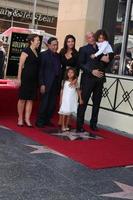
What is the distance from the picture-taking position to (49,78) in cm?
881

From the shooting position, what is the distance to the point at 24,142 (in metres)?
7.61

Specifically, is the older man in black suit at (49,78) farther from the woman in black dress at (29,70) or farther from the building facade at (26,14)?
the building facade at (26,14)

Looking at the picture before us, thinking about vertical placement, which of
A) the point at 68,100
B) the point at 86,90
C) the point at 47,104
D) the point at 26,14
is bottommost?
the point at 47,104

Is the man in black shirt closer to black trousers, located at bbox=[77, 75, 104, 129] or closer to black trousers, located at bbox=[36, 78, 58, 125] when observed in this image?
black trousers, located at bbox=[77, 75, 104, 129]

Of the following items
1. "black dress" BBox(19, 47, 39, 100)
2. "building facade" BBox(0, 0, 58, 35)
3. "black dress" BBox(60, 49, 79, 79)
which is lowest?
"black dress" BBox(19, 47, 39, 100)

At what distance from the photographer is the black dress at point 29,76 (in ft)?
28.3

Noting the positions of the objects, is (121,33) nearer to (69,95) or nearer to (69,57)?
(69,57)

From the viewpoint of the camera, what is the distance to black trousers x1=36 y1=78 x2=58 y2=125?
8961 mm

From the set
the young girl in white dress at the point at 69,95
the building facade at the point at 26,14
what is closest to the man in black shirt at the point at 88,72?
the young girl in white dress at the point at 69,95

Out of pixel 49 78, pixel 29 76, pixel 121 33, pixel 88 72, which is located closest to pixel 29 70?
pixel 29 76

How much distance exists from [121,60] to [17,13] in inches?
762

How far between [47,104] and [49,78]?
1.81 feet

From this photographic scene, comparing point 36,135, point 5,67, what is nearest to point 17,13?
point 5,67

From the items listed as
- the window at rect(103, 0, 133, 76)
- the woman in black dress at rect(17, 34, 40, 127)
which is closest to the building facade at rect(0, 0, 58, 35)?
A: the window at rect(103, 0, 133, 76)
